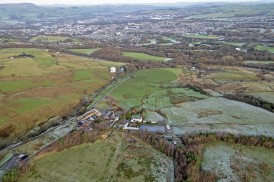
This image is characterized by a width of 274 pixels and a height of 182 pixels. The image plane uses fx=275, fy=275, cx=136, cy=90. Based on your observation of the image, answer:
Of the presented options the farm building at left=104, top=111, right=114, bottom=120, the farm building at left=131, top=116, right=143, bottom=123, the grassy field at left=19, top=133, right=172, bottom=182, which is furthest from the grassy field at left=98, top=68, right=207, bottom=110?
the grassy field at left=19, top=133, right=172, bottom=182

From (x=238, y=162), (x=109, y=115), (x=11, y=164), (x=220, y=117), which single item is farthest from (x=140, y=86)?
(x=11, y=164)

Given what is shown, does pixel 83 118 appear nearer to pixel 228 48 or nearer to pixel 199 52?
pixel 199 52

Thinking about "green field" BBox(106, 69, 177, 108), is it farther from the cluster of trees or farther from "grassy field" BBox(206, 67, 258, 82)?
the cluster of trees

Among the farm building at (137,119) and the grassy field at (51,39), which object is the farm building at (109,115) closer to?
the farm building at (137,119)

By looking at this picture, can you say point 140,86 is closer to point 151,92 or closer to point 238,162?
point 151,92

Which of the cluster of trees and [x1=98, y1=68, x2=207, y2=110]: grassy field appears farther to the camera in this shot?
[x1=98, y1=68, x2=207, y2=110]: grassy field

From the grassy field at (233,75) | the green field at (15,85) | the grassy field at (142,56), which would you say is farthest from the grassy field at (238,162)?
the grassy field at (142,56)
